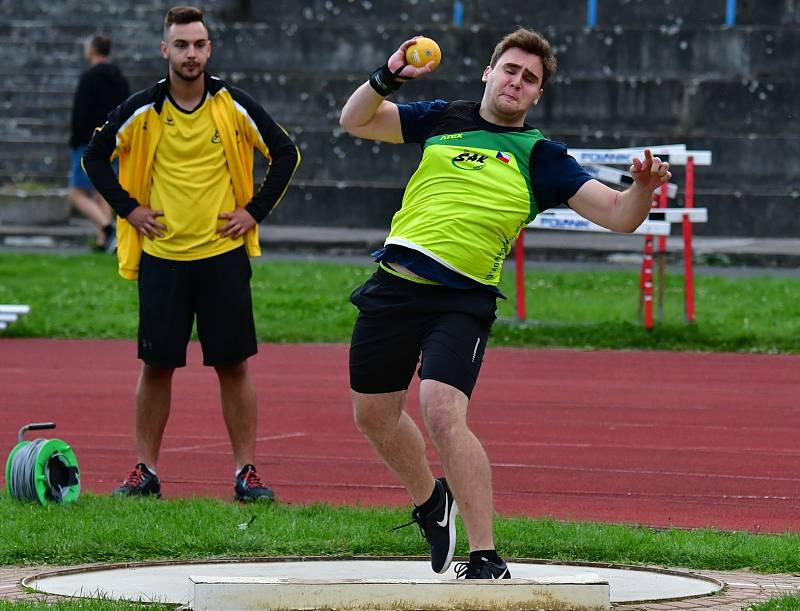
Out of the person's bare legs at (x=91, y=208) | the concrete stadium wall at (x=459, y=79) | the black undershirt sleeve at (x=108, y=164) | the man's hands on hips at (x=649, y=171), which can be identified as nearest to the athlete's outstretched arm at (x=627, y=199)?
→ the man's hands on hips at (x=649, y=171)

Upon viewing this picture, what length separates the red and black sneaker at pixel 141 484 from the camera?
27.7 feet

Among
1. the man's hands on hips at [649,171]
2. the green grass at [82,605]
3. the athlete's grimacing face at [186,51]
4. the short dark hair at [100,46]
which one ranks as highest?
the short dark hair at [100,46]

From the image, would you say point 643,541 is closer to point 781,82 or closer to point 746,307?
point 746,307

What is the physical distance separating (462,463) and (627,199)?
44.8 inches

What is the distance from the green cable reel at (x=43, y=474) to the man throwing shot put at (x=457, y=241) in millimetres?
2026

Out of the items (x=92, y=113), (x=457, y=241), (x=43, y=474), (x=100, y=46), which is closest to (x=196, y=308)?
(x=43, y=474)

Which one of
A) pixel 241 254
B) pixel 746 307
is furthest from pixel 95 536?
pixel 746 307

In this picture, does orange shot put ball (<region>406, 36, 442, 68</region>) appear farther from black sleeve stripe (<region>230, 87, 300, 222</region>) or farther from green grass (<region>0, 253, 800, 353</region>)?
green grass (<region>0, 253, 800, 353</region>)

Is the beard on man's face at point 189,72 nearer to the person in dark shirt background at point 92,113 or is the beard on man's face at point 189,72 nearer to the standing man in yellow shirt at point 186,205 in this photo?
the standing man in yellow shirt at point 186,205

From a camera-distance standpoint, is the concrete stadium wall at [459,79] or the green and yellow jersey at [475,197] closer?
the green and yellow jersey at [475,197]

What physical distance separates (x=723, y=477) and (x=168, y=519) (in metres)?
3.19

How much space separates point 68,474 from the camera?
823 centimetres

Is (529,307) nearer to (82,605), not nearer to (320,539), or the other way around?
(320,539)

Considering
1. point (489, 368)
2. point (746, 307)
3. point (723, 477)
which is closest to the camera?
point (723, 477)
